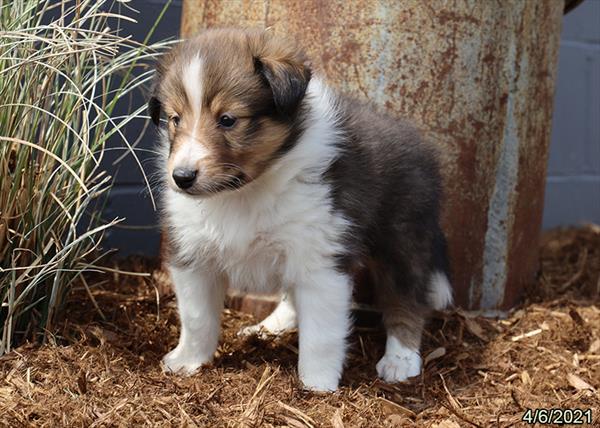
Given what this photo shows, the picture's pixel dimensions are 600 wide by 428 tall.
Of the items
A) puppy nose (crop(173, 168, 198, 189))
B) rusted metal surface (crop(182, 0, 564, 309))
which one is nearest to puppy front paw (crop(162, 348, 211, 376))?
puppy nose (crop(173, 168, 198, 189))

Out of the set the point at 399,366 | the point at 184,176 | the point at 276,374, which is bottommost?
the point at 399,366

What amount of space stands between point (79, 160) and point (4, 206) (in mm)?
413

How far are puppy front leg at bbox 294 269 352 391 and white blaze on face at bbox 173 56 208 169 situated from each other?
2.41 feet

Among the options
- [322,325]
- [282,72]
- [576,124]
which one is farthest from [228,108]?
[576,124]

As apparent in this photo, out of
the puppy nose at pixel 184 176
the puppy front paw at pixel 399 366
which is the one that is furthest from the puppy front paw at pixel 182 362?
the puppy nose at pixel 184 176

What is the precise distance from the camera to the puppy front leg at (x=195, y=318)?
3.85 m

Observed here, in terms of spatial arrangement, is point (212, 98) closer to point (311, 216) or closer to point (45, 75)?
point (311, 216)

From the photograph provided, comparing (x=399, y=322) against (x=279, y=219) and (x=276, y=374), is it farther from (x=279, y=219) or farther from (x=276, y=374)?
(x=279, y=219)

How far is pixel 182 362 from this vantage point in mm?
3914

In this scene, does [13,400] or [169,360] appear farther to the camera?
[169,360]

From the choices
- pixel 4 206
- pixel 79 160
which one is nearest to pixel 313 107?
pixel 79 160

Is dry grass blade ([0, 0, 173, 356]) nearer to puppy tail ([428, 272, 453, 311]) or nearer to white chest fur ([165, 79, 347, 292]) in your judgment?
white chest fur ([165, 79, 347, 292])

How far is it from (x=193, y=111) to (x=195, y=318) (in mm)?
964

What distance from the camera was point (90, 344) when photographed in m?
3.97
